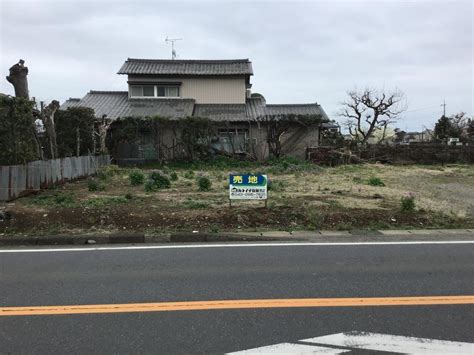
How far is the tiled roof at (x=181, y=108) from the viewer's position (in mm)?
26109

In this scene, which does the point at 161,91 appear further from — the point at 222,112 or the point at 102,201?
the point at 102,201

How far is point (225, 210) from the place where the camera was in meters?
9.66

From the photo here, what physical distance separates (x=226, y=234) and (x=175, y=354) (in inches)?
176

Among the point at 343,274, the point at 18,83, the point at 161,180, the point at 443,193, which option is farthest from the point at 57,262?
the point at 443,193

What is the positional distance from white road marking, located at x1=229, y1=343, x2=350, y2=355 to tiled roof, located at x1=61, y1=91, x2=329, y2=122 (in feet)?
72.2

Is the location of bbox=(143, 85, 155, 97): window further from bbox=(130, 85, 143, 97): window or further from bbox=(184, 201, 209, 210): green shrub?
bbox=(184, 201, 209, 210): green shrub

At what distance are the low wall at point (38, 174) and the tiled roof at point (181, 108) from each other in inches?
352

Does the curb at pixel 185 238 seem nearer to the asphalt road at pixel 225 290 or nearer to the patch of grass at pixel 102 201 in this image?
the asphalt road at pixel 225 290

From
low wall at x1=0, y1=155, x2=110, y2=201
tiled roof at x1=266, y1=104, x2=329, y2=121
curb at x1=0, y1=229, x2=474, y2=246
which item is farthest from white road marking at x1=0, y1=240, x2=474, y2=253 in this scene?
tiled roof at x1=266, y1=104, x2=329, y2=121

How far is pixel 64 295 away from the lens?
487 centimetres

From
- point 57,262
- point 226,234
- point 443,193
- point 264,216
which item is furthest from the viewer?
point 443,193

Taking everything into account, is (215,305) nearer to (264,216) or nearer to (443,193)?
(264,216)

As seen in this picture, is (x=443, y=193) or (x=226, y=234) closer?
(x=226, y=234)

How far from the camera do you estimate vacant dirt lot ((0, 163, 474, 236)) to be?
8.58m
